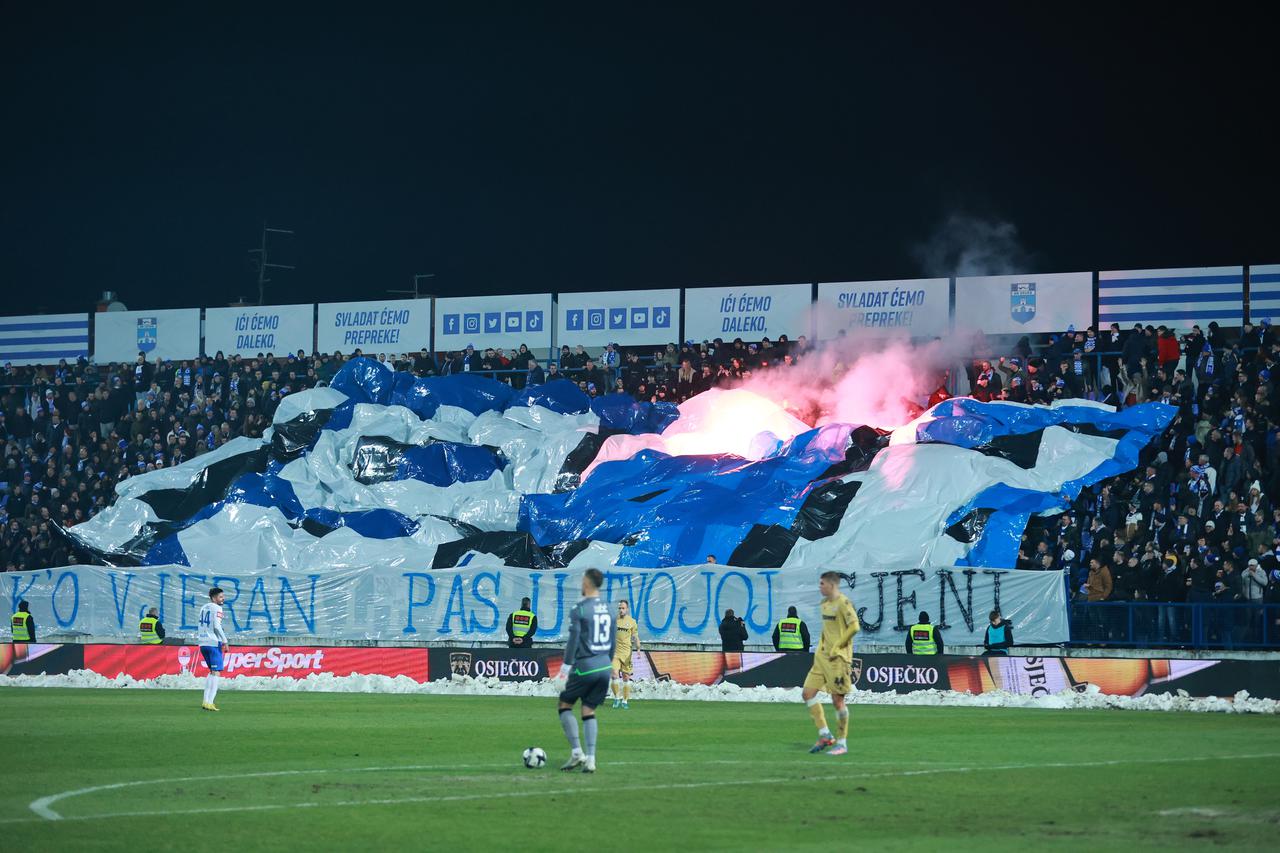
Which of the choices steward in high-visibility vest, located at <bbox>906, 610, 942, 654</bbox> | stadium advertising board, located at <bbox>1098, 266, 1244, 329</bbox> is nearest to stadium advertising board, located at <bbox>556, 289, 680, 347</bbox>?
stadium advertising board, located at <bbox>1098, 266, 1244, 329</bbox>

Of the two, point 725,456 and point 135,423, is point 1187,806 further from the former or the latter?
point 135,423

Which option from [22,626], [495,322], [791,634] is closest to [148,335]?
[495,322]

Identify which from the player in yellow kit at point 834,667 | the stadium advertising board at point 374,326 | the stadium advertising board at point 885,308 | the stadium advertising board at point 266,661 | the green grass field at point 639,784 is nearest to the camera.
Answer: the green grass field at point 639,784

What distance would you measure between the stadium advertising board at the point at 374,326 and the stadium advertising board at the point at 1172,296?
2189cm

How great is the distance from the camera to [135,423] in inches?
1913

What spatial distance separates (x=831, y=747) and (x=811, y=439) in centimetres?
2267

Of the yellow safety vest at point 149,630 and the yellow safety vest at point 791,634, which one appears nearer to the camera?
the yellow safety vest at point 791,634

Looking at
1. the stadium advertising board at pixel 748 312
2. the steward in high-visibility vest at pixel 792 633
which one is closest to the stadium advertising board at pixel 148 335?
the stadium advertising board at pixel 748 312

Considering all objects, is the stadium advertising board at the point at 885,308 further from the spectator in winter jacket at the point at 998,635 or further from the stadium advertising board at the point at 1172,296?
the spectator in winter jacket at the point at 998,635

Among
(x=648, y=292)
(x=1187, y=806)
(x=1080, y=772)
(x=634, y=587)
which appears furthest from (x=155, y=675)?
(x=1187, y=806)

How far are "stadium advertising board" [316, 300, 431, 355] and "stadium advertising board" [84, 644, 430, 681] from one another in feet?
63.4

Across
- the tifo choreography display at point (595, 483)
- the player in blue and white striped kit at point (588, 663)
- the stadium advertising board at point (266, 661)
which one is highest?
the tifo choreography display at point (595, 483)

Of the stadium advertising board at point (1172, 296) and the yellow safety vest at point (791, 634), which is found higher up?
the stadium advertising board at point (1172, 296)

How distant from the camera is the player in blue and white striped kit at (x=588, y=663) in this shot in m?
14.9
